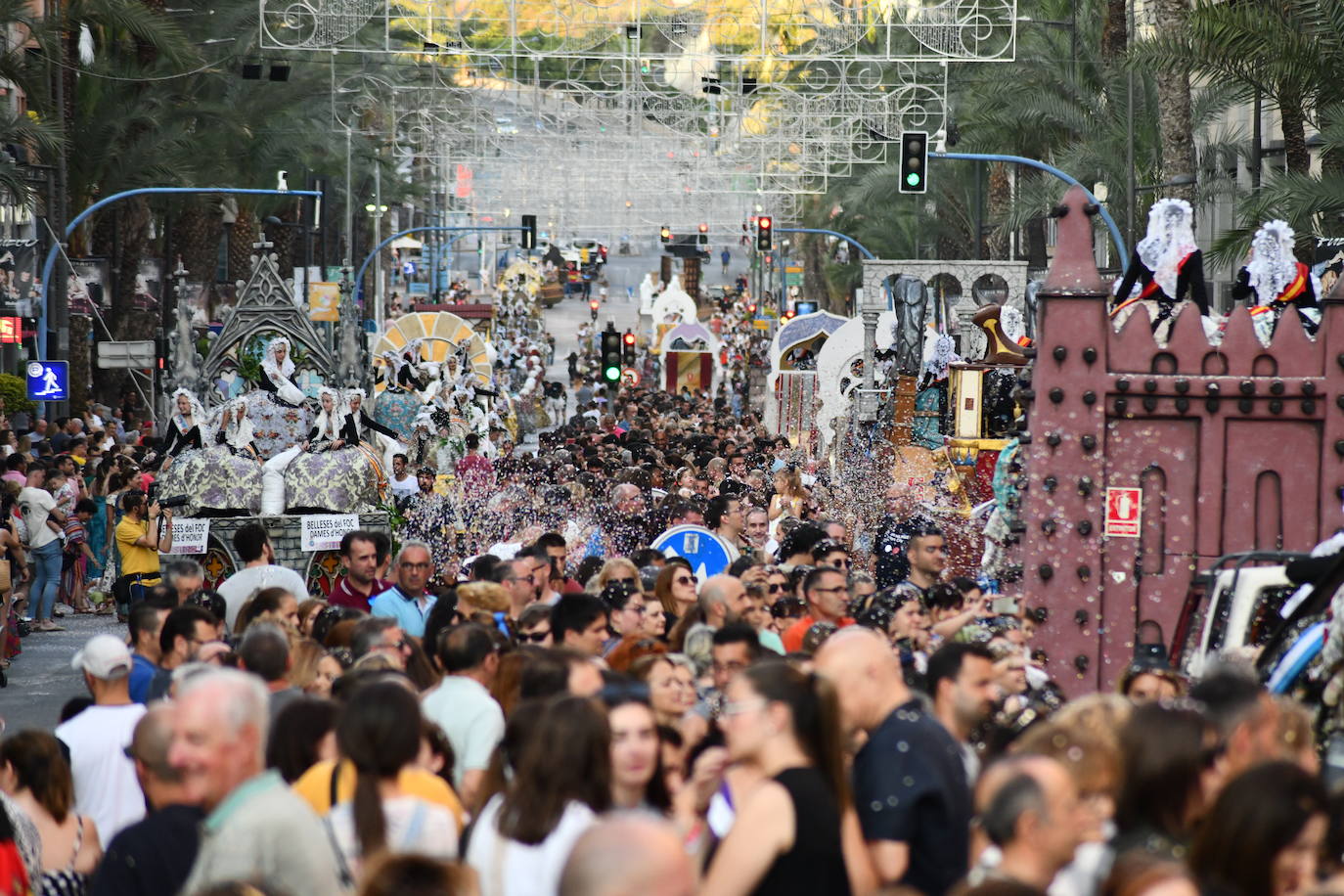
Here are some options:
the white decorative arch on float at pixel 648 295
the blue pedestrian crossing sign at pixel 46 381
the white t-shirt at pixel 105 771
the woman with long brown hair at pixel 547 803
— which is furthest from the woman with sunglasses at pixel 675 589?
the white decorative arch on float at pixel 648 295

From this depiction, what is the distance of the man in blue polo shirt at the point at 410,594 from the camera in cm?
1179

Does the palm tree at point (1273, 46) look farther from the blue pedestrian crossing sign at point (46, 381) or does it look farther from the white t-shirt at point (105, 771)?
the white t-shirt at point (105, 771)

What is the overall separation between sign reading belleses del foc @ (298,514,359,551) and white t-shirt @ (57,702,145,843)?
29.9 feet

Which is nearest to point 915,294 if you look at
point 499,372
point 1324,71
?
point 1324,71

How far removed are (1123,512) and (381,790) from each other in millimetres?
7077

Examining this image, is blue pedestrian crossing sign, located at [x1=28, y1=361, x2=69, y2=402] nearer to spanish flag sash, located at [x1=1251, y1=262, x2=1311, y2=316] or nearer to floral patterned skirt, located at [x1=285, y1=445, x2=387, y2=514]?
floral patterned skirt, located at [x1=285, y1=445, x2=387, y2=514]

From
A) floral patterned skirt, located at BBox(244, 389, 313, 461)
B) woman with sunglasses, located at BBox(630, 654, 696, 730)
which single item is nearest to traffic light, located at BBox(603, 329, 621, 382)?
floral patterned skirt, located at BBox(244, 389, 313, 461)

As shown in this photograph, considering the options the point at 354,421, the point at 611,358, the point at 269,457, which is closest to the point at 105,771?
the point at 269,457

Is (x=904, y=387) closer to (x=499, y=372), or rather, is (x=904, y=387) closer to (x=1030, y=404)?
(x=1030, y=404)

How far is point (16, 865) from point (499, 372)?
155 feet

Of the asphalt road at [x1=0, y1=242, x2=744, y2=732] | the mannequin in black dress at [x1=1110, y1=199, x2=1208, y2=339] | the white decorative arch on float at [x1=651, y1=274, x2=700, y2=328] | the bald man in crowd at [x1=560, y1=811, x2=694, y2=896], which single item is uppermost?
the white decorative arch on float at [x1=651, y1=274, x2=700, y2=328]

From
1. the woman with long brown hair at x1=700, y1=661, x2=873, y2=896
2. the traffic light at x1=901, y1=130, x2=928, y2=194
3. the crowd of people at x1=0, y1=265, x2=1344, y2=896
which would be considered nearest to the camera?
the crowd of people at x1=0, y1=265, x2=1344, y2=896

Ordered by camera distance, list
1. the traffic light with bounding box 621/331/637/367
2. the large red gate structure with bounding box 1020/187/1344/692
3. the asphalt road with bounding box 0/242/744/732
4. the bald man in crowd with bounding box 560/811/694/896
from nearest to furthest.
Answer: the bald man in crowd with bounding box 560/811/694/896
the large red gate structure with bounding box 1020/187/1344/692
the asphalt road with bounding box 0/242/744/732
the traffic light with bounding box 621/331/637/367

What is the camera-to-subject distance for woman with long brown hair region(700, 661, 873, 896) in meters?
5.39
